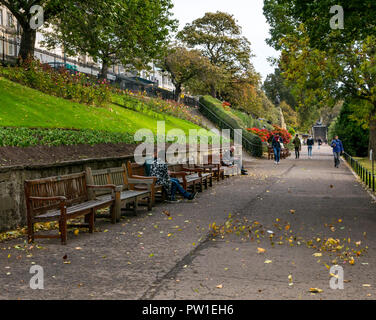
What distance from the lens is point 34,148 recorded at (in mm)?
12578

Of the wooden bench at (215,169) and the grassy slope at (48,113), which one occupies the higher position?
the grassy slope at (48,113)

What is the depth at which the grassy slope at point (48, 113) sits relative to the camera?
15.5 metres

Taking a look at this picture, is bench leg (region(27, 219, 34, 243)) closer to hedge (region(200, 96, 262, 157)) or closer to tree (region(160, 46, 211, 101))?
hedge (region(200, 96, 262, 157))

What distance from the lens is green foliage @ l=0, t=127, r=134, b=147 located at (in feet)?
40.1

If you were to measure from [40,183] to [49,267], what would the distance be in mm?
2189

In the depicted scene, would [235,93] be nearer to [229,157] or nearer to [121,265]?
[229,157]

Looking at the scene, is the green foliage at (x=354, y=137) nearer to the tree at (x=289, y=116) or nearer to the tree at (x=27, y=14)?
the tree at (x=27, y=14)

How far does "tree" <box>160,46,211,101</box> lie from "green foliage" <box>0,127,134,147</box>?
91.5ft

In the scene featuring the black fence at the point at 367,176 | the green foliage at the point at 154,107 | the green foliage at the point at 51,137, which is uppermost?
the green foliage at the point at 154,107

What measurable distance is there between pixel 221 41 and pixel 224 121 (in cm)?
1778

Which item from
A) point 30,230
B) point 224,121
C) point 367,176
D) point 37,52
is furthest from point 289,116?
point 30,230

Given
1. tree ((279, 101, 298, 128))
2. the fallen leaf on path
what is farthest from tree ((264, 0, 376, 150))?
tree ((279, 101, 298, 128))

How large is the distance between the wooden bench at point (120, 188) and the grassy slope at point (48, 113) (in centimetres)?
453

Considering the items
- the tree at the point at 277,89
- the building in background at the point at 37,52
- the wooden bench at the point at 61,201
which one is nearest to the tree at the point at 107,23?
the building in background at the point at 37,52
